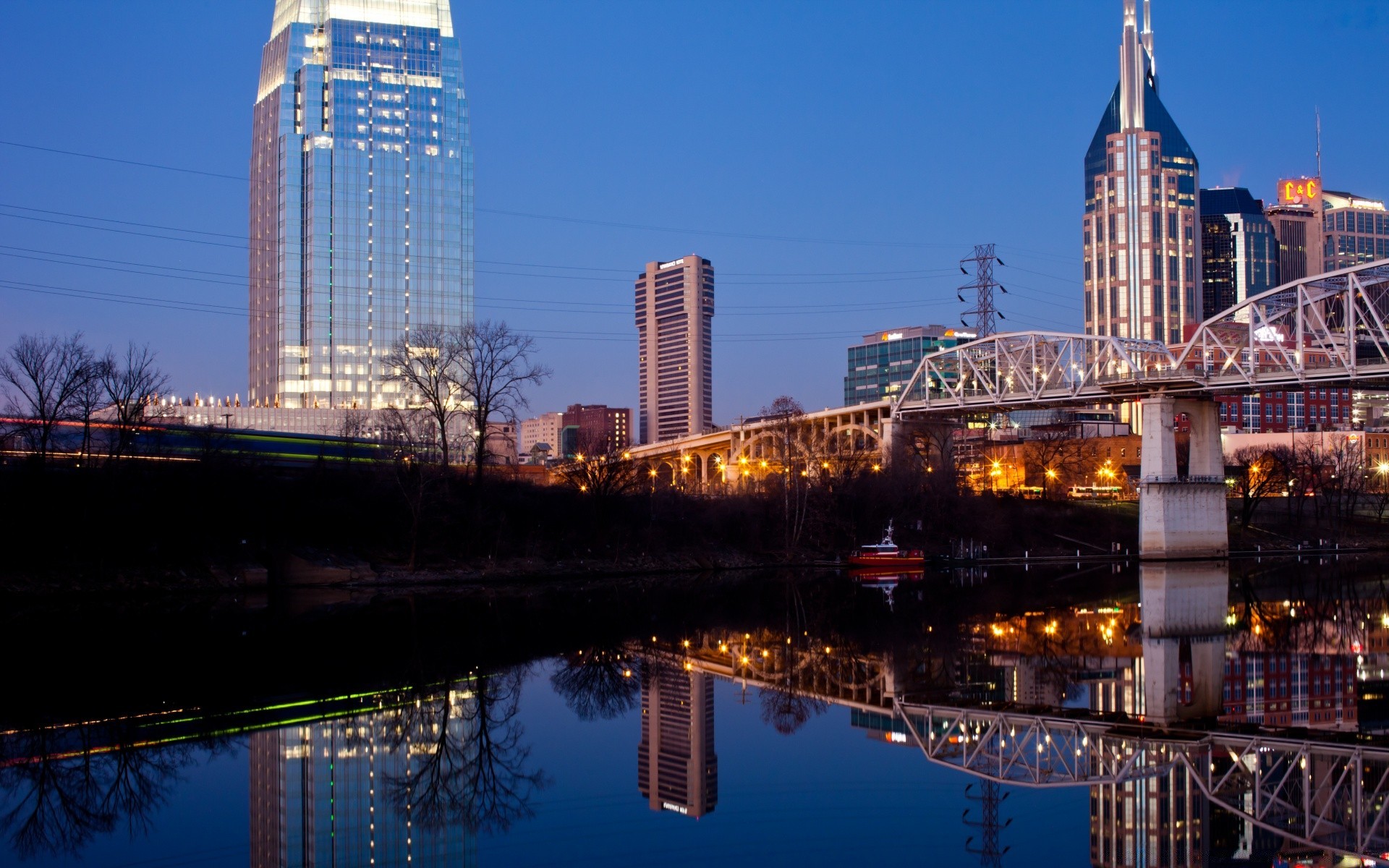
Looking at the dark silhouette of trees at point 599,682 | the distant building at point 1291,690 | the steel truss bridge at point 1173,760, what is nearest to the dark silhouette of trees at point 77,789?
the dark silhouette of trees at point 599,682

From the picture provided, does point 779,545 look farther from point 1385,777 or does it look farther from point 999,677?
point 1385,777

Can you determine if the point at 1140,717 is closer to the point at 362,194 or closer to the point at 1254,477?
the point at 1254,477

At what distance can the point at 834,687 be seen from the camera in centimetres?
2945

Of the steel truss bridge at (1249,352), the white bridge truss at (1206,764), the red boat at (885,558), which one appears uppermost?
the steel truss bridge at (1249,352)

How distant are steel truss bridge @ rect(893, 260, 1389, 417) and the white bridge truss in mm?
63775

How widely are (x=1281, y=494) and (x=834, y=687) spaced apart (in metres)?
121

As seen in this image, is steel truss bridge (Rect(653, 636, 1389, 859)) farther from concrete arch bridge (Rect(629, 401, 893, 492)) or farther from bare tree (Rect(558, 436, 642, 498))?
concrete arch bridge (Rect(629, 401, 893, 492))

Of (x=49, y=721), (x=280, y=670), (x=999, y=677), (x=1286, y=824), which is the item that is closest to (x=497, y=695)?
(x=280, y=670)

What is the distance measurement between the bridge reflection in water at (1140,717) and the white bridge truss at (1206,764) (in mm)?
47

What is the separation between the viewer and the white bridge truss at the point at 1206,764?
694 inches

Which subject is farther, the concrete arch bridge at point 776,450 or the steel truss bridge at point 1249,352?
the concrete arch bridge at point 776,450

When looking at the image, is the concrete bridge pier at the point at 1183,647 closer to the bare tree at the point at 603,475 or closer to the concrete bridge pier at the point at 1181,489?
the concrete bridge pier at the point at 1181,489

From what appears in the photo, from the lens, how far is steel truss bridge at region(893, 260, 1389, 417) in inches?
3351

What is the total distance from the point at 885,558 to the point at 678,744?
60.9 metres
